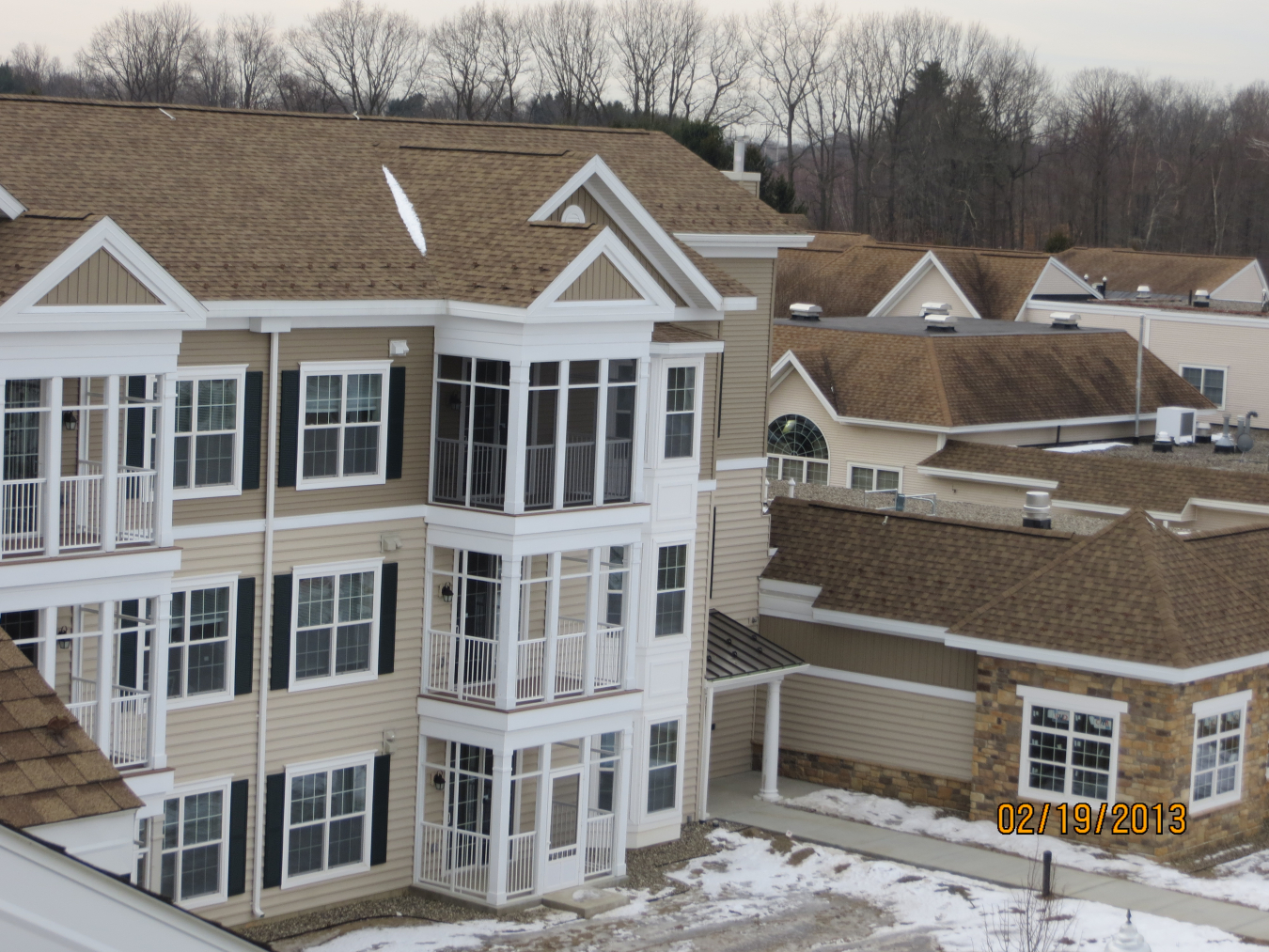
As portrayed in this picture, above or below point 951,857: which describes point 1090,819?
above

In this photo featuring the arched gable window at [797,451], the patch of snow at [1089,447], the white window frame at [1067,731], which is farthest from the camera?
the arched gable window at [797,451]

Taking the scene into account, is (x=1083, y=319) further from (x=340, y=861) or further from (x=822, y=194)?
(x=822, y=194)

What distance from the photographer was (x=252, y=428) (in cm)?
2278

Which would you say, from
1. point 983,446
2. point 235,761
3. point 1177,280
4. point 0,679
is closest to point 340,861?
point 235,761

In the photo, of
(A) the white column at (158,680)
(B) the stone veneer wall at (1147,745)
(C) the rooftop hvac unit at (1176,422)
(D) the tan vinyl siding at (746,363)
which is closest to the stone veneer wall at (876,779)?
(B) the stone veneer wall at (1147,745)

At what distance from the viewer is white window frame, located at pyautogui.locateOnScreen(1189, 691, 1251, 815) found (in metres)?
27.3

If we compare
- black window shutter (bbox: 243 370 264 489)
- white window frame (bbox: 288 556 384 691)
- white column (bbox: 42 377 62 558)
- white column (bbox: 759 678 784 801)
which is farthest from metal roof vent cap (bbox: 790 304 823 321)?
white column (bbox: 42 377 62 558)

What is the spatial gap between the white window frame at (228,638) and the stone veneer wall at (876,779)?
11.0 metres

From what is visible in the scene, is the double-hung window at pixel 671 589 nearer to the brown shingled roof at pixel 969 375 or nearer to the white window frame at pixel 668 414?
the white window frame at pixel 668 414

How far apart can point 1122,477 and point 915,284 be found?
94.6ft

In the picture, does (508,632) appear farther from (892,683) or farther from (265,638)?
(892,683)

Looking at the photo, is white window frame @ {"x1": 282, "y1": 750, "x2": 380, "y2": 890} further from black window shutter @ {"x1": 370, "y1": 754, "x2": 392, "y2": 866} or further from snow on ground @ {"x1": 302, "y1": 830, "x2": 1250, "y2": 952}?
snow on ground @ {"x1": 302, "y1": 830, "x2": 1250, "y2": 952}

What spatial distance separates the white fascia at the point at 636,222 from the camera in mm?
24984

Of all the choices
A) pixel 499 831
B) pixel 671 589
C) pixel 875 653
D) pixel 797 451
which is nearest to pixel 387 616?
pixel 499 831
